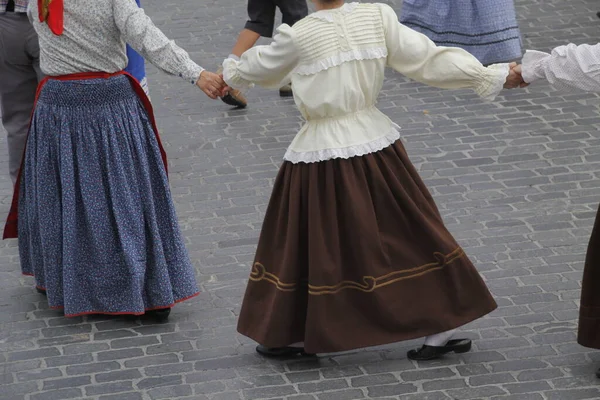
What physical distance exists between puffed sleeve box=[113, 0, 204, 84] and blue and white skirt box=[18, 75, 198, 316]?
11.7 inches

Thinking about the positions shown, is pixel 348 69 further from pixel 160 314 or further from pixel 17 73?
pixel 17 73

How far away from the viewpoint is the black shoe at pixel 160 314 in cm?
563

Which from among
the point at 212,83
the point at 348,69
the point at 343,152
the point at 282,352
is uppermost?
the point at 348,69

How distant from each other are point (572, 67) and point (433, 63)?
551mm

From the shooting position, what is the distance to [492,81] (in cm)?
489

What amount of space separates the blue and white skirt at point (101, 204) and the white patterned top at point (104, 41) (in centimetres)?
9

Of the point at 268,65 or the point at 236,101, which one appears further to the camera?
the point at 236,101

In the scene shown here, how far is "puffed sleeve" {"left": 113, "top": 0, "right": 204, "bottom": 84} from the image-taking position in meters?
5.16

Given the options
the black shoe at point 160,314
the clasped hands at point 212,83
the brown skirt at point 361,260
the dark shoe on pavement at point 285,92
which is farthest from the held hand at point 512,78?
the dark shoe on pavement at point 285,92

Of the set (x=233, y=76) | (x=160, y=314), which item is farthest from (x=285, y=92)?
(x=233, y=76)

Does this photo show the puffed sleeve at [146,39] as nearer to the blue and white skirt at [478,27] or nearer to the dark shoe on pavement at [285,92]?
the dark shoe on pavement at [285,92]

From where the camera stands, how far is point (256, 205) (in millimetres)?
6957

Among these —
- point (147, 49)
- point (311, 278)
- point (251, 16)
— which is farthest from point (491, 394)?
point (251, 16)

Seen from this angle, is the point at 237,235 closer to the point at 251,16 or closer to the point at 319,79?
the point at 319,79
